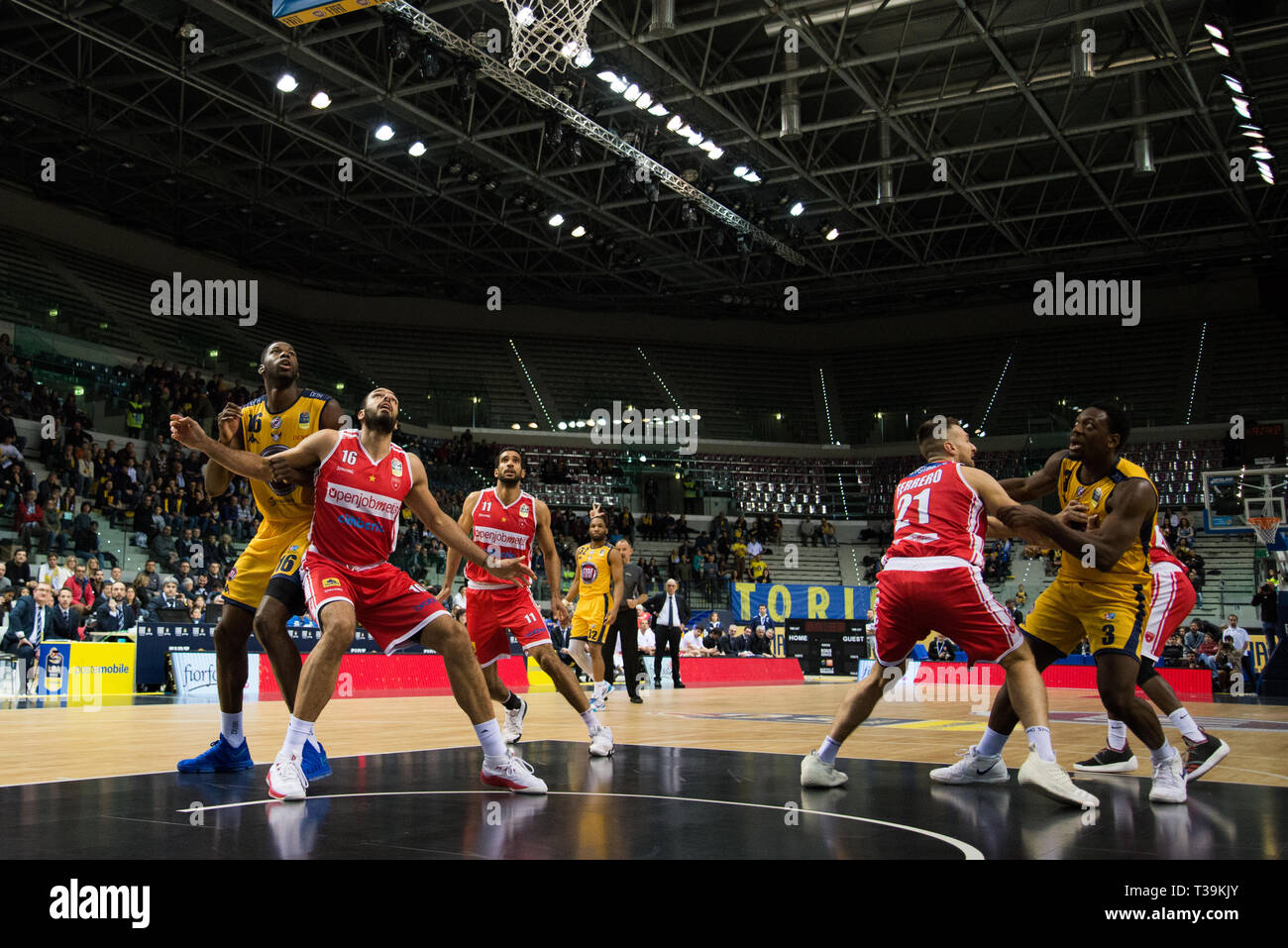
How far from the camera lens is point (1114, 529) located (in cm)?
559

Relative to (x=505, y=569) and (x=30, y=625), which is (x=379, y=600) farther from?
(x=30, y=625)

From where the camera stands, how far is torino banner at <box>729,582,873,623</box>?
29.8 metres

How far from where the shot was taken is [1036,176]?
2670 centimetres

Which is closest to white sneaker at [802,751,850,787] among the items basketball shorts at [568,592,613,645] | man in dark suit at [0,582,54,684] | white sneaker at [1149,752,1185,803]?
white sneaker at [1149,752,1185,803]

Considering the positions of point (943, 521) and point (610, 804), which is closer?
point (610, 804)

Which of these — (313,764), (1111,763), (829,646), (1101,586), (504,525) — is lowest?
(829,646)

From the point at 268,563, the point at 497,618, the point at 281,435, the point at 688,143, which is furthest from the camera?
the point at 688,143

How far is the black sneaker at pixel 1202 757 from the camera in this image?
20.2 feet

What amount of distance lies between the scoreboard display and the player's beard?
2089 cm

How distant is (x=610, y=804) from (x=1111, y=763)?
3204mm

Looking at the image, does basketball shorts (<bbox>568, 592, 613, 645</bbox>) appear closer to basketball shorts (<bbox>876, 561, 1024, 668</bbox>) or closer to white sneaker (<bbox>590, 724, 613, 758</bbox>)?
white sneaker (<bbox>590, 724, 613, 758</bbox>)

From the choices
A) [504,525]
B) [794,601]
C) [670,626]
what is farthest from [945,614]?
[794,601]
